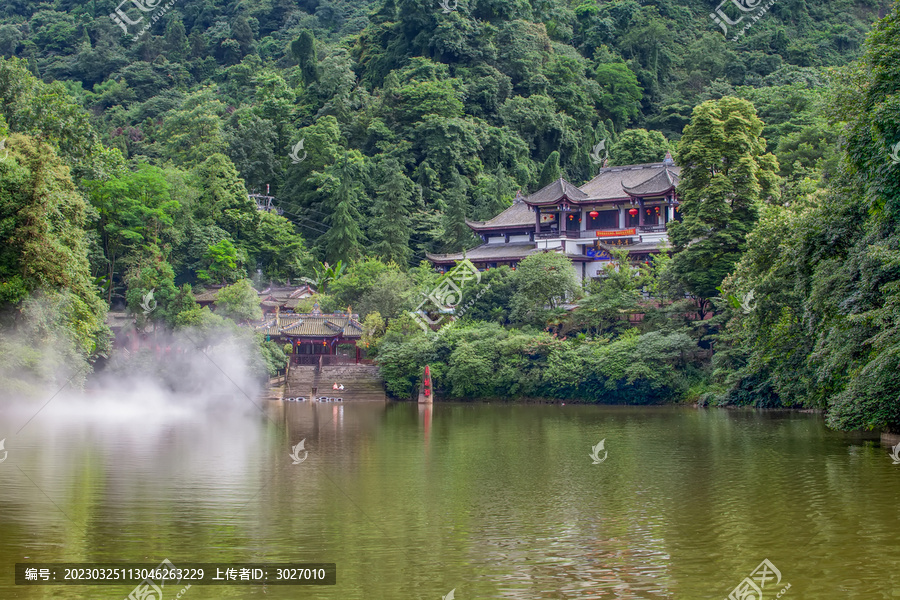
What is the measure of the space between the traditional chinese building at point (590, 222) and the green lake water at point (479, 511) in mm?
24586

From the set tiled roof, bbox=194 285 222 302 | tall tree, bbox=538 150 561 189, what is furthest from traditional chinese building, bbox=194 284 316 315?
tall tree, bbox=538 150 561 189

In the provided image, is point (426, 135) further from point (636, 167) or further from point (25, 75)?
point (25, 75)

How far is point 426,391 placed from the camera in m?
40.0

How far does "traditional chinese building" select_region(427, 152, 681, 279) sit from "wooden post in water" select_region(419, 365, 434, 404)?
1069 cm

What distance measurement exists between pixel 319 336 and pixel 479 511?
31.9 m

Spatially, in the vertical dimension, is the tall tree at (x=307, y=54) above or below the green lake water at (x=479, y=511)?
above

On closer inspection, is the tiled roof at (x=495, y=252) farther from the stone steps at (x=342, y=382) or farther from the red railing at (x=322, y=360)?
the stone steps at (x=342, y=382)

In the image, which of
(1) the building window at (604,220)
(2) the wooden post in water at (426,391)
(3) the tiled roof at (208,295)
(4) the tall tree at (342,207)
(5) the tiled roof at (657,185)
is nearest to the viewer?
(2) the wooden post in water at (426,391)

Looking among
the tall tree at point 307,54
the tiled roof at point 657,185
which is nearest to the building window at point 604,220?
the tiled roof at point 657,185

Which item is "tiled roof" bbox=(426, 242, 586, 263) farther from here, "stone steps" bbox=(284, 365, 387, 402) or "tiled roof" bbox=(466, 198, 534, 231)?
"stone steps" bbox=(284, 365, 387, 402)

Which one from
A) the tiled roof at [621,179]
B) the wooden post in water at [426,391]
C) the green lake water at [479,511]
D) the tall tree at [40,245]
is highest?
the tiled roof at [621,179]

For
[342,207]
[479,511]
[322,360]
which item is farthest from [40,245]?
[342,207]

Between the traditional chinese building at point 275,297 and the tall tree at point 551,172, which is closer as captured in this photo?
the traditional chinese building at point 275,297

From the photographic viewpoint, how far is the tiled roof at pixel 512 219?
51688mm
